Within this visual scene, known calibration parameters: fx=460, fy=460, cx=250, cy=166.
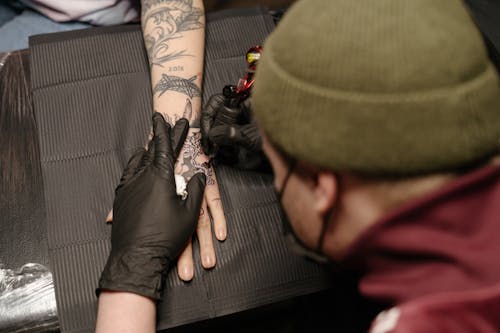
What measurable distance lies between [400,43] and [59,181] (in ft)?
2.98

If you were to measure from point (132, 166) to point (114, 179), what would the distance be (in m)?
0.06

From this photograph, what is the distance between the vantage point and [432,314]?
0.60 m

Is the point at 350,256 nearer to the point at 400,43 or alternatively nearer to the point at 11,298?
the point at 400,43

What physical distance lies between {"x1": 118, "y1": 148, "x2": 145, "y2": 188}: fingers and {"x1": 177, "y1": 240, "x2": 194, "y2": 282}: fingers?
0.23m

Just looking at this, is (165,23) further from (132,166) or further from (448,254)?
(448,254)

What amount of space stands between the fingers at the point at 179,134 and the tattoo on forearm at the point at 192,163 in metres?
0.02

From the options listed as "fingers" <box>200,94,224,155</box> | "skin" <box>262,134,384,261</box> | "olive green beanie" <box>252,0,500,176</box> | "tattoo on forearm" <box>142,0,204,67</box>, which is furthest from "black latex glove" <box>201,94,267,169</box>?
"olive green beanie" <box>252,0,500,176</box>

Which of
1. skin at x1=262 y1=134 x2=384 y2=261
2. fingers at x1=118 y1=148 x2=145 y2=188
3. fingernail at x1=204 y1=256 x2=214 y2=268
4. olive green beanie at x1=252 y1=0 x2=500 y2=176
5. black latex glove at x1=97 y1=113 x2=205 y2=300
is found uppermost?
olive green beanie at x1=252 y1=0 x2=500 y2=176

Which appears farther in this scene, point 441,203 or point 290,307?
point 290,307

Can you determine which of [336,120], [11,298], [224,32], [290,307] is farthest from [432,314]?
[224,32]

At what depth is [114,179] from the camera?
1186 mm

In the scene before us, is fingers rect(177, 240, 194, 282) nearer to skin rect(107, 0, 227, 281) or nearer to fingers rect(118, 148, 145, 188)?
skin rect(107, 0, 227, 281)

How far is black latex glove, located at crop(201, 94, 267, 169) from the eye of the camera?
1.13 metres

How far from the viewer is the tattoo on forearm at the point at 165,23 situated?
54.0 inches
